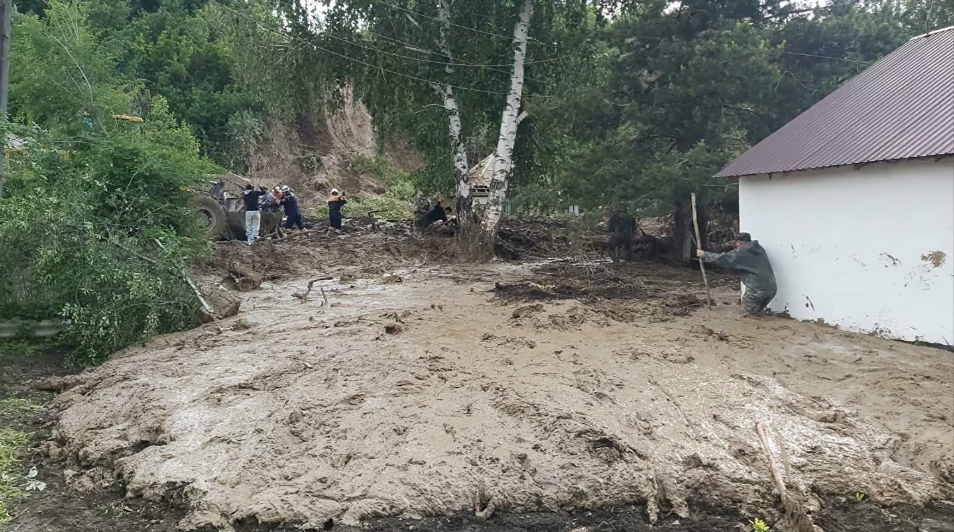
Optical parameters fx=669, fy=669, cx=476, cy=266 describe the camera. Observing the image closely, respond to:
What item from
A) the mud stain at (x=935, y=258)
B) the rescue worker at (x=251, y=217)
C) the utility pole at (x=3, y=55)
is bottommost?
the mud stain at (x=935, y=258)

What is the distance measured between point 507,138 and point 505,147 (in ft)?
0.75

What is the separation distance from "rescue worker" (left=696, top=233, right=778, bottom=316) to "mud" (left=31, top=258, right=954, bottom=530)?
732 mm

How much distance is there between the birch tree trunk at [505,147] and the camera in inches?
656

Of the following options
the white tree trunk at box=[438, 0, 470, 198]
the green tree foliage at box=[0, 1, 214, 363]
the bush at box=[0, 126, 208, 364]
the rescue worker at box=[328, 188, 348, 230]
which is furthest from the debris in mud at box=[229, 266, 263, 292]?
the rescue worker at box=[328, 188, 348, 230]

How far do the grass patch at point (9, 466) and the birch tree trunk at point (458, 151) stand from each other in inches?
471

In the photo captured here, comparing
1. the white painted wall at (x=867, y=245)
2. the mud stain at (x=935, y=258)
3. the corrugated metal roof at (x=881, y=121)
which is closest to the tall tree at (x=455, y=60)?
the corrugated metal roof at (x=881, y=121)

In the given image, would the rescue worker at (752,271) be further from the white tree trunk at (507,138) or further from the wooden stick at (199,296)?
the white tree trunk at (507,138)

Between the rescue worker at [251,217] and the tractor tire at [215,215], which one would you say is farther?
the rescue worker at [251,217]

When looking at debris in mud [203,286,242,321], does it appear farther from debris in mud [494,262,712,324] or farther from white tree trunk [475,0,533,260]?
white tree trunk [475,0,533,260]

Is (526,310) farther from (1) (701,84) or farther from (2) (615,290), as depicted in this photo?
(1) (701,84)

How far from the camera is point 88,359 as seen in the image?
327 inches

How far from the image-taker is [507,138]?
16.8 metres

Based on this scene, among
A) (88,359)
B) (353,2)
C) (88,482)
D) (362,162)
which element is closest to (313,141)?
(362,162)

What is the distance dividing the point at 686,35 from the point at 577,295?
21.7 ft
